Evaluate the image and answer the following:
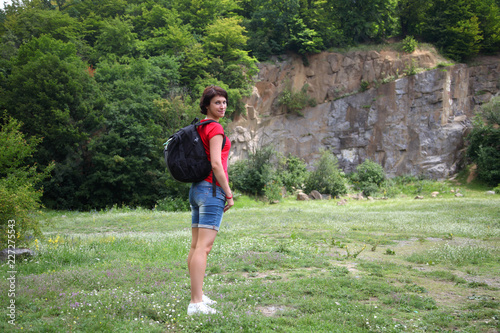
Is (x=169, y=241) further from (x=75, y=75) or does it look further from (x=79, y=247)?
(x=75, y=75)

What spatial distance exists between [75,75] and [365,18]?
27.5m

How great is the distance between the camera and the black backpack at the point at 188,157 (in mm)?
3920

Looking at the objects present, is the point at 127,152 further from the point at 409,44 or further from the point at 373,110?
the point at 409,44

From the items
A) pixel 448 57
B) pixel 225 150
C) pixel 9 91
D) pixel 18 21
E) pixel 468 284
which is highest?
pixel 18 21

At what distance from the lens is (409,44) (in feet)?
111

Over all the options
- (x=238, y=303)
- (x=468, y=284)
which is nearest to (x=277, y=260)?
(x=238, y=303)

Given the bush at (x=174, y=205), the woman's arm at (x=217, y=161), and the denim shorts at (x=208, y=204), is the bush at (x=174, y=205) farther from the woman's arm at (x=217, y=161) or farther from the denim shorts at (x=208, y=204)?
the woman's arm at (x=217, y=161)

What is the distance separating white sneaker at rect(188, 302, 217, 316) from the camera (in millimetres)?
3756

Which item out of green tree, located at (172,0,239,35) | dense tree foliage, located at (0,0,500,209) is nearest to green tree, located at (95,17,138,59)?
dense tree foliage, located at (0,0,500,209)

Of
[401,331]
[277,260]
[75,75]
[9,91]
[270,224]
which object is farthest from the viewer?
[75,75]

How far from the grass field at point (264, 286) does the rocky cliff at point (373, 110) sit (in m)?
24.3

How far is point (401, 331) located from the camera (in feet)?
11.6

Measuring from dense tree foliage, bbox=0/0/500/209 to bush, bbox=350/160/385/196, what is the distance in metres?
9.10

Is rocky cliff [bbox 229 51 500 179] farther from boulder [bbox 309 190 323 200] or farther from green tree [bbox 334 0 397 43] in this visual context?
boulder [bbox 309 190 323 200]
